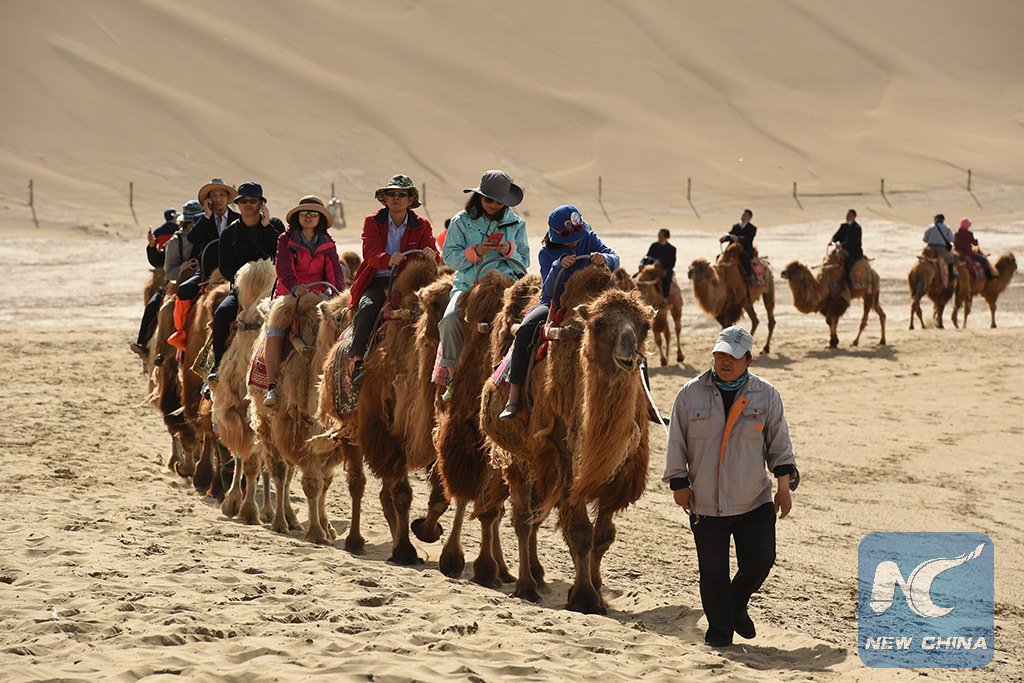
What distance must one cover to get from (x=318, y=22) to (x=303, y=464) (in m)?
67.0

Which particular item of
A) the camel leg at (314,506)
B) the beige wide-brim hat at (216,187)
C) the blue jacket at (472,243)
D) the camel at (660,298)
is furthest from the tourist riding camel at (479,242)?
the camel at (660,298)

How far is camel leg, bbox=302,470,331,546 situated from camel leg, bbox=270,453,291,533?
241 mm

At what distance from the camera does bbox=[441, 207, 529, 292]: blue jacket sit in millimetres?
9648

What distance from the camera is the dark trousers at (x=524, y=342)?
8.55 metres

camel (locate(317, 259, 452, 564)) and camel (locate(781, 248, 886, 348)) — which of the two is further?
camel (locate(781, 248, 886, 348))

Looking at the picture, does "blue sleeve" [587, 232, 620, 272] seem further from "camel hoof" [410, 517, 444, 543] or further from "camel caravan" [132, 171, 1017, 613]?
"camel hoof" [410, 517, 444, 543]

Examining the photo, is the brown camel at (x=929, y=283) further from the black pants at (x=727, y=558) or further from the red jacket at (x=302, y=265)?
the black pants at (x=727, y=558)

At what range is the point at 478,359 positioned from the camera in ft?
30.8

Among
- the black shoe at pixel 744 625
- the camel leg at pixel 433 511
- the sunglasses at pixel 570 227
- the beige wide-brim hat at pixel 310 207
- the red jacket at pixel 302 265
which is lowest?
the black shoe at pixel 744 625

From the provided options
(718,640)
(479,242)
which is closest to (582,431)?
(718,640)

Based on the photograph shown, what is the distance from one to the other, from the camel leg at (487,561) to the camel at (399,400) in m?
0.73

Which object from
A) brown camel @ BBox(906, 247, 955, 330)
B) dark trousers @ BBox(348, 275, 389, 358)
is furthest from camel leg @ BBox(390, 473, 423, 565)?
brown camel @ BBox(906, 247, 955, 330)

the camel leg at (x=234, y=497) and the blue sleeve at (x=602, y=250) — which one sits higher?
the blue sleeve at (x=602, y=250)

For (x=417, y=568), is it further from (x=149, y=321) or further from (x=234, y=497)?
(x=149, y=321)
